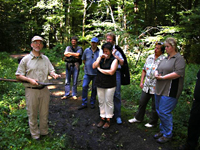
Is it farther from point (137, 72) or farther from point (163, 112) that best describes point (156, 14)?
point (163, 112)

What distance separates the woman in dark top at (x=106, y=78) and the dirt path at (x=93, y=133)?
0.35 m

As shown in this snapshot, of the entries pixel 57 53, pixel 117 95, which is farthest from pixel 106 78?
pixel 57 53

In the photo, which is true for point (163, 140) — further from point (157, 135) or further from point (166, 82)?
point (166, 82)

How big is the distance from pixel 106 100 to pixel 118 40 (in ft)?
18.2

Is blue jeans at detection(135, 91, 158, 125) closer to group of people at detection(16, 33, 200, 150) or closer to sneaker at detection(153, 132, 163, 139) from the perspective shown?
group of people at detection(16, 33, 200, 150)

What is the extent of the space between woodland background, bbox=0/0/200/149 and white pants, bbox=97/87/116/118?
109cm

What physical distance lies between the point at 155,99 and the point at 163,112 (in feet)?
1.34

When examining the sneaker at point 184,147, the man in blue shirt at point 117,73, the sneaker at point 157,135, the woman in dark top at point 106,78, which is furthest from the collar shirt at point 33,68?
the sneaker at point 184,147

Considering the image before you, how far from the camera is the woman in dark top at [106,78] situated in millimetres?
3916

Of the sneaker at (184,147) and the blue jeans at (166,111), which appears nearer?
the sneaker at (184,147)

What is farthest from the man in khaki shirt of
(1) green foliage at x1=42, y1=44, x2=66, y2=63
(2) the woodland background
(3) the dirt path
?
(1) green foliage at x1=42, y1=44, x2=66, y2=63

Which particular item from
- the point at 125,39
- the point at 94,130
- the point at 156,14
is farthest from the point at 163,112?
the point at 156,14

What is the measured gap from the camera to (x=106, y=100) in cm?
407

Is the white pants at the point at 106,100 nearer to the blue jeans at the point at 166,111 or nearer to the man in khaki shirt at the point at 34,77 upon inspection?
the blue jeans at the point at 166,111
